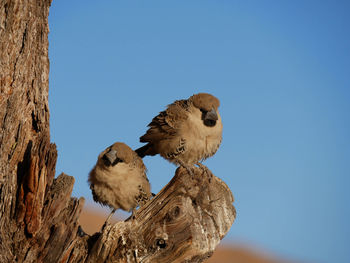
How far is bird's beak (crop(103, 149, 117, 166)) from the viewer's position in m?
5.41

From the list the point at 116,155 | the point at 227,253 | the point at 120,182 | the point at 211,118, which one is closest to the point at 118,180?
the point at 120,182

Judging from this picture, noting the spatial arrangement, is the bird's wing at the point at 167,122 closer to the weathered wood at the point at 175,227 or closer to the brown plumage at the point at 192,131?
the brown plumage at the point at 192,131

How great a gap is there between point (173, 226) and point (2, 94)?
2.15m

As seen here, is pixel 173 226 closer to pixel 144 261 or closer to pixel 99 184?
pixel 144 261

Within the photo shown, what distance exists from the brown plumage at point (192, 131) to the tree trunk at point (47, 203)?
1.10 meters

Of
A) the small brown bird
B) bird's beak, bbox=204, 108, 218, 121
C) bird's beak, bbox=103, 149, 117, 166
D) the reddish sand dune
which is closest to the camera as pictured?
bird's beak, bbox=103, 149, 117, 166

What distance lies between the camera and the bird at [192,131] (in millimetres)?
5754

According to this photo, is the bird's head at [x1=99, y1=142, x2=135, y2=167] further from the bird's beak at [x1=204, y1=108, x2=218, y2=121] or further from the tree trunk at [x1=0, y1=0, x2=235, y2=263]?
the bird's beak at [x1=204, y1=108, x2=218, y2=121]

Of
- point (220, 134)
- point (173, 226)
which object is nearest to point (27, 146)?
point (173, 226)

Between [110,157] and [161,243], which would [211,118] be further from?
[161,243]

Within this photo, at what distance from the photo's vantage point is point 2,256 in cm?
419

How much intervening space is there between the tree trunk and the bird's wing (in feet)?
4.47

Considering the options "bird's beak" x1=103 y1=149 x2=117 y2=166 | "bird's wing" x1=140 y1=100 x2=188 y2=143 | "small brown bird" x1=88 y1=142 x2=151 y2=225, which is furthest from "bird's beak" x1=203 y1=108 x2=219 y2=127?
"bird's beak" x1=103 y1=149 x2=117 y2=166

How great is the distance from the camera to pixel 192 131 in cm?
578
